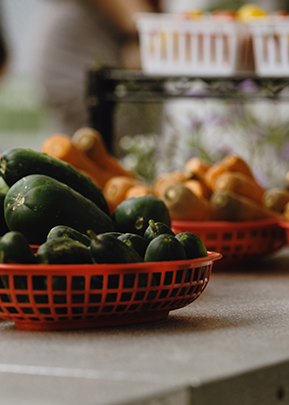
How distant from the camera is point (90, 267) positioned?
51 centimetres

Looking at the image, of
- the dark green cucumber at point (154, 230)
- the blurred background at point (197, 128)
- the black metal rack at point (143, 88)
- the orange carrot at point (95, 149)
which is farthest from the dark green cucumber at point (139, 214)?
the blurred background at point (197, 128)

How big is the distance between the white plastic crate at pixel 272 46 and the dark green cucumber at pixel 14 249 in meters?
1.11

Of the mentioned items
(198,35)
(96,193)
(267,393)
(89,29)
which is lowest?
(267,393)

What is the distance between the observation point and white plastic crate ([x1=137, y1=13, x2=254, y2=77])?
147 cm

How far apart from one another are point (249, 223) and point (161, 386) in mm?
609

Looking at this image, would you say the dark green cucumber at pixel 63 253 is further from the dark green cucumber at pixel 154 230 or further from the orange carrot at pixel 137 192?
the orange carrot at pixel 137 192

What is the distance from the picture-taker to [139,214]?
0.73 meters

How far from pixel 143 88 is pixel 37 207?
0.94 metres

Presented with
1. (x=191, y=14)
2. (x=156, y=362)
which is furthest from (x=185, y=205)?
(x=191, y=14)

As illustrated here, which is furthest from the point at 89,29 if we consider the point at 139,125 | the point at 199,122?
the point at 199,122

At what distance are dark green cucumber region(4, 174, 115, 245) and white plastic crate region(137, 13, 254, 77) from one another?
0.92 m

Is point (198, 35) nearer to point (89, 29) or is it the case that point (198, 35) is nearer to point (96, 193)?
point (96, 193)

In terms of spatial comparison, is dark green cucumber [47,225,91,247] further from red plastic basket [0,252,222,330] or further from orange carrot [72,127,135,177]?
orange carrot [72,127,135,177]

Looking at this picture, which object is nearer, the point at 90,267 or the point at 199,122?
the point at 90,267
